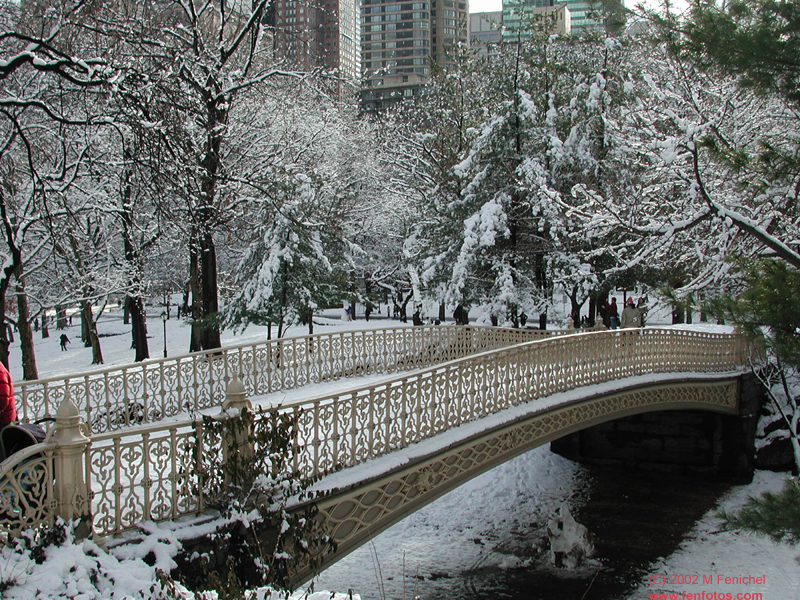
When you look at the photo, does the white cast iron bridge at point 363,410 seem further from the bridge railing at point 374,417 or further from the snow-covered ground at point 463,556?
the snow-covered ground at point 463,556

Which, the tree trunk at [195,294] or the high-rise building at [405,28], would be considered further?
the high-rise building at [405,28]

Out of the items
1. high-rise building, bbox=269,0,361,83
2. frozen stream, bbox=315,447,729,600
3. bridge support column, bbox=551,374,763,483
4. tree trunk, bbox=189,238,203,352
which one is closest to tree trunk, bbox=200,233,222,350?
tree trunk, bbox=189,238,203,352

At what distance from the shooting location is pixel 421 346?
14484mm

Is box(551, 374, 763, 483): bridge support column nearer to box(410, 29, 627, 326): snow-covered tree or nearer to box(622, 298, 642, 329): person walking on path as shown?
box(622, 298, 642, 329): person walking on path

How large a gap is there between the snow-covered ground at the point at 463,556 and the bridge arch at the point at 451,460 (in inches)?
23.1

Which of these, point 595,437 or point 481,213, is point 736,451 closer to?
point 595,437

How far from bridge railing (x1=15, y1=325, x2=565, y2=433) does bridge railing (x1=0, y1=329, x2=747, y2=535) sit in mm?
652

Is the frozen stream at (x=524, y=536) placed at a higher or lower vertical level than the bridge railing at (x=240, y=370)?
lower

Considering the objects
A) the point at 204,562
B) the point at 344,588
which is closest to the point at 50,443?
the point at 204,562

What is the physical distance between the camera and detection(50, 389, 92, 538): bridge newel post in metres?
4.47

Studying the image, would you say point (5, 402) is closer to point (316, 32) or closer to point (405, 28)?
point (316, 32)

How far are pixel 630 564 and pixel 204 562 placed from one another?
9748 millimetres

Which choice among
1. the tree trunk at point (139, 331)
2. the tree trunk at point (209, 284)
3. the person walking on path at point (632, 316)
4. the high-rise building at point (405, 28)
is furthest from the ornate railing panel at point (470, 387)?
the high-rise building at point (405, 28)

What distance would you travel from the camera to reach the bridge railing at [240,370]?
8836 millimetres
